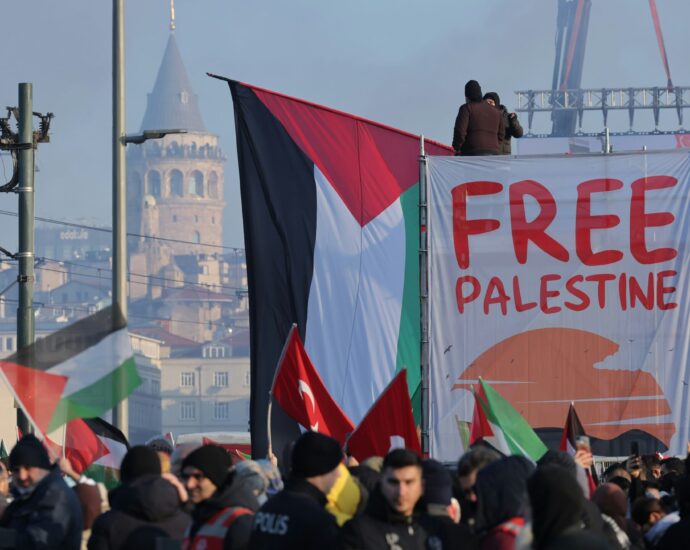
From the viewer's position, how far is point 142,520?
7754mm

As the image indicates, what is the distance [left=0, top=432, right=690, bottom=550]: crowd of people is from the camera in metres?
6.73

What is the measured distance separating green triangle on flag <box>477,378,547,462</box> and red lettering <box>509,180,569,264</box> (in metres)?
2.83

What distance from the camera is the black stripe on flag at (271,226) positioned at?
1555 centimetres

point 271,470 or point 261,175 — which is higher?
point 261,175

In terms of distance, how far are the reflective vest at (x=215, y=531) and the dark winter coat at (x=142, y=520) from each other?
408 mm

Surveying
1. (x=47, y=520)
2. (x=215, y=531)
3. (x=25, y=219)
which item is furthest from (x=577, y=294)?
(x=215, y=531)

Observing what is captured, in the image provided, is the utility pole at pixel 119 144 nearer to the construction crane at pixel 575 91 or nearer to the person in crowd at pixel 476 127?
the person in crowd at pixel 476 127

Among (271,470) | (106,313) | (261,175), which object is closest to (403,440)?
(106,313)

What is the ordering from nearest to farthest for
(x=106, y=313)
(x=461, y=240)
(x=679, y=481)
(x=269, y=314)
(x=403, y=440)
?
(x=679, y=481)
(x=106, y=313)
(x=403, y=440)
(x=461, y=240)
(x=269, y=314)

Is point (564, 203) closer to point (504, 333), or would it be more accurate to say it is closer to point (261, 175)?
point (504, 333)

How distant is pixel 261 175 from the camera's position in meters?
15.9

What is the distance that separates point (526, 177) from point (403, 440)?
3.64 meters

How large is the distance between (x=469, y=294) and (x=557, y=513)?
9.08 meters

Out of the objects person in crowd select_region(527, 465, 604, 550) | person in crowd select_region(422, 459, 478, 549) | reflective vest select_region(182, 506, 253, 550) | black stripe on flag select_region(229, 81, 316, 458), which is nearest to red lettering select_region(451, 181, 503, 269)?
black stripe on flag select_region(229, 81, 316, 458)
